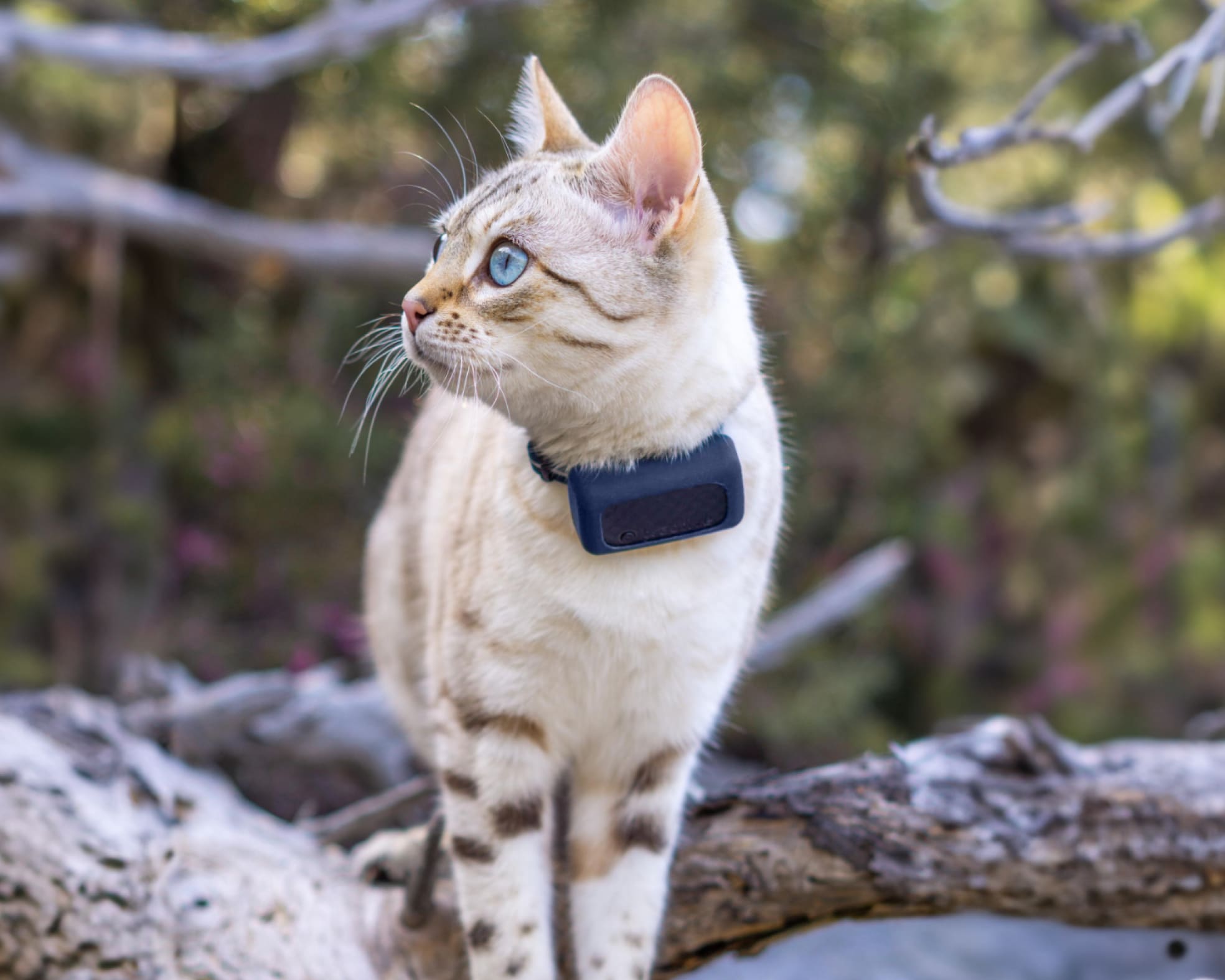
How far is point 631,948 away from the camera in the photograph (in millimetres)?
1789

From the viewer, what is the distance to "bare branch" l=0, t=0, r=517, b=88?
3316mm

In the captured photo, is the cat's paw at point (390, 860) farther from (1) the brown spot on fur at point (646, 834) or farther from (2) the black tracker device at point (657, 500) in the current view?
(2) the black tracker device at point (657, 500)

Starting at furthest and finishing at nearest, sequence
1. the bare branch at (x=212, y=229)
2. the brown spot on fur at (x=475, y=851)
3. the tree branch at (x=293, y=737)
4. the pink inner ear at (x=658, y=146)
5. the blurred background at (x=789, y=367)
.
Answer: the blurred background at (x=789, y=367) → the bare branch at (x=212, y=229) → the tree branch at (x=293, y=737) → the brown spot on fur at (x=475, y=851) → the pink inner ear at (x=658, y=146)

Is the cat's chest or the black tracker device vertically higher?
the black tracker device

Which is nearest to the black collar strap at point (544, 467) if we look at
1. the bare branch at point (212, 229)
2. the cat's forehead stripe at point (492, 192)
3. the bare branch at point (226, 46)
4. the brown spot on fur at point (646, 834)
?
the cat's forehead stripe at point (492, 192)

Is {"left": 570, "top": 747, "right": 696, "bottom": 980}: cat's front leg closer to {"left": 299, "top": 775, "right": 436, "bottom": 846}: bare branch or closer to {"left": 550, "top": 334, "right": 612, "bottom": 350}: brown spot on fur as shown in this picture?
{"left": 299, "top": 775, "right": 436, "bottom": 846}: bare branch

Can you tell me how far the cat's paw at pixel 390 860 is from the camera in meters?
2.20

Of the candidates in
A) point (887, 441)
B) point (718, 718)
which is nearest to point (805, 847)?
point (718, 718)

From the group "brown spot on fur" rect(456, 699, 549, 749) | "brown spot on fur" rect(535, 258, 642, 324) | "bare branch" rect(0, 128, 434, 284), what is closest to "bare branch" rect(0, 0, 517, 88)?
"bare branch" rect(0, 128, 434, 284)

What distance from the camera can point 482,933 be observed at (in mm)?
1731

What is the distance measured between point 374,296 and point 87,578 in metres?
1.88

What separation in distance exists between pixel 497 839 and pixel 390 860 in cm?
56

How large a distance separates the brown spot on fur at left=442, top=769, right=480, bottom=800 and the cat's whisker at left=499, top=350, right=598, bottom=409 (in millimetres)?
629

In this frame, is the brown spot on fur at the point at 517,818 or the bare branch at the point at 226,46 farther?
the bare branch at the point at 226,46
